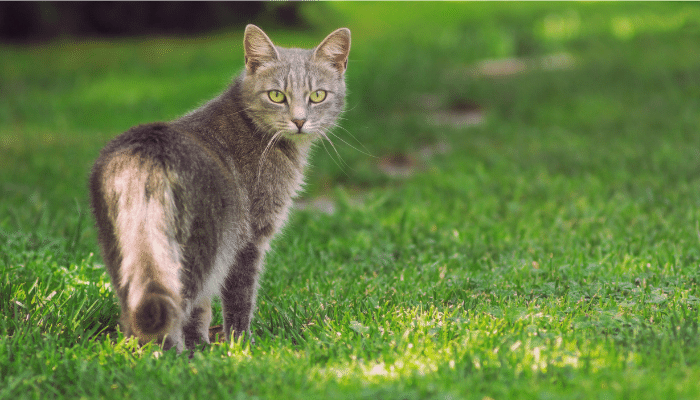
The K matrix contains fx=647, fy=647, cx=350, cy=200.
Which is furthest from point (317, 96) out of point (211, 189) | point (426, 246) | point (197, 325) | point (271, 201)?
point (426, 246)

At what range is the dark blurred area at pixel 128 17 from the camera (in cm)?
1283

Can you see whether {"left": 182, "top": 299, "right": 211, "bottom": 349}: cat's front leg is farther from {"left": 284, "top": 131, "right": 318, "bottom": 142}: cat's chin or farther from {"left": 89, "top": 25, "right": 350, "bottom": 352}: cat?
{"left": 284, "top": 131, "right": 318, "bottom": 142}: cat's chin

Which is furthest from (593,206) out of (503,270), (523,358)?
(523,358)

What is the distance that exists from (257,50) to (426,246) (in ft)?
6.21

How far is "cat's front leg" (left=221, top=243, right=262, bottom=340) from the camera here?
3.25 metres

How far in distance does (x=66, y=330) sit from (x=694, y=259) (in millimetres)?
3653

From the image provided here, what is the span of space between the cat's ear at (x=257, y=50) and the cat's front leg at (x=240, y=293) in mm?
1038

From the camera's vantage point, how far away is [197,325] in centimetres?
327

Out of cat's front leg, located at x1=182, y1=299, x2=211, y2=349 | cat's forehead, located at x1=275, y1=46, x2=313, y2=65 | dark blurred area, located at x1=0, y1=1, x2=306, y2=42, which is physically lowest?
cat's front leg, located at x1=182, y1=299, x2=211, y2=349

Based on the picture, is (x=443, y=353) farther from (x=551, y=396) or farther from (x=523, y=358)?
(x=551, y=396)

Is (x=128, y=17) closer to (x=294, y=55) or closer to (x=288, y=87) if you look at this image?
(x=294, y=55)

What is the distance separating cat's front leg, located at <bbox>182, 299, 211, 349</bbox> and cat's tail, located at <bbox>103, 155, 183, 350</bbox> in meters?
0.51

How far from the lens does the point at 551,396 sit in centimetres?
227

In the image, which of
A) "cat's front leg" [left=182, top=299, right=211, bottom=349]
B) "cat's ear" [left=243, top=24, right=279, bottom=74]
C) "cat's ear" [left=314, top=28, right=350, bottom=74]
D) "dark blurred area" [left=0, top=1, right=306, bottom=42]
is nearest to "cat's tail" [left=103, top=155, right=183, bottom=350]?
"cat's front leg" [left=182, top=299, right=211, bottom=349]
